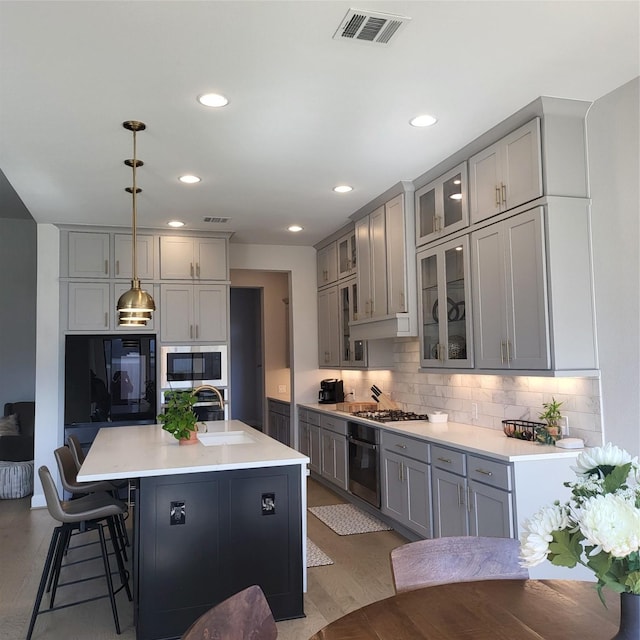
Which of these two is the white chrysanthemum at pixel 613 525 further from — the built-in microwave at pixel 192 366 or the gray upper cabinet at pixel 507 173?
the built-in microwave at pixel 192 366

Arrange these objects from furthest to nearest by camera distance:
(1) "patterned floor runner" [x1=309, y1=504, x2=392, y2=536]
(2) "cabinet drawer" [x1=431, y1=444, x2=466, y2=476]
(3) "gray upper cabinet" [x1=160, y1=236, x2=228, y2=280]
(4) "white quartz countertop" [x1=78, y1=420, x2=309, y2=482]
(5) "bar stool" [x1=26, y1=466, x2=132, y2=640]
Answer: (3) "gray upper cabinet" [x1=160, y1=236, x2=228, y2=280], (1) "patterned floor runner" [x1=309, y1=504, x2=392, y2=536], (2) "cabinet drawer" [x1=431, y1=444, x2=466, y2=476], (5) "bar stool" [x1=26, y1=466, x2=132, y2=640], (4) "white quartz countertop" [x1=78, y1=420, x2=309, y2=482]

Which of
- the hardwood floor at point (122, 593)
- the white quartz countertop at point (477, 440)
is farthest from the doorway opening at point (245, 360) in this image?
the white quartz countertop at point (477, 440)

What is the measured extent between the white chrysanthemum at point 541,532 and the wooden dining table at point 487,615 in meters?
0.32

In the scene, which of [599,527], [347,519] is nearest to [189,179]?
[347,519]

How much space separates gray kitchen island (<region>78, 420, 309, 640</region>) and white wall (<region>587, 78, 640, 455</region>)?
1734mm

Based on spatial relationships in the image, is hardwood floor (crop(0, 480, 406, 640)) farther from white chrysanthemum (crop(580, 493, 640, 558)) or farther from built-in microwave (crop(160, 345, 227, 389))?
white chrysanthemum (crop(580, 493, 640, 558))

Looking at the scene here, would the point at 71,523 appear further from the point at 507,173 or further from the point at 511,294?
the point at 507,173

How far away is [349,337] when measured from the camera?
19.6ft

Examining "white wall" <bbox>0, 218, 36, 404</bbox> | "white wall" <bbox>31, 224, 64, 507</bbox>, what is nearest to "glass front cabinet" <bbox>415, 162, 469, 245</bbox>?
"white wall" <bbox>31, 224, 64, 507</bbox>

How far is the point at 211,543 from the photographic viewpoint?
2.90 m

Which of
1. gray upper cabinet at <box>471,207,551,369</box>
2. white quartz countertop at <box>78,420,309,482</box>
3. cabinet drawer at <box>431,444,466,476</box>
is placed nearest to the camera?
white quartz countertop at <box>78,420,309,482</box>

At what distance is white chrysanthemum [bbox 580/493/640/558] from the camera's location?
38.1 inches

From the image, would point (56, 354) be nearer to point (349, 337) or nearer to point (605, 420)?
point (349, 337)

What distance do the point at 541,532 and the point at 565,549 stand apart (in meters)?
0.05
